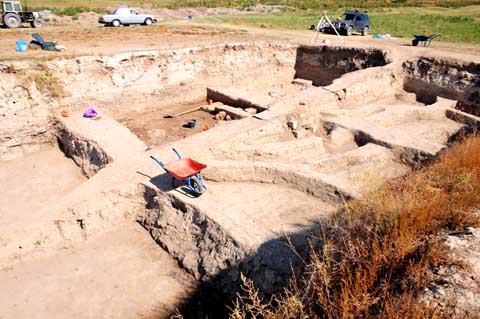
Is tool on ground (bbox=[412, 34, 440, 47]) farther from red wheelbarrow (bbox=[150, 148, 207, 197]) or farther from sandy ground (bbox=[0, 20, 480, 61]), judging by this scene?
red wheelbarrow (bbox=[150, 148, 207, 197])

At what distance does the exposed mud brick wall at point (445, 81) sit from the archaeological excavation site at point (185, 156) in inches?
1.7

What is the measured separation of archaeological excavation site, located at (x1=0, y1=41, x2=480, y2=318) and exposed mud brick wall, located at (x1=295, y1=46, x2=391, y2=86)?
6 cm

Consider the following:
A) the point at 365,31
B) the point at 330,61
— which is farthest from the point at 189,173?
the point at 365,31

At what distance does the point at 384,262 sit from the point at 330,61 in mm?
12913

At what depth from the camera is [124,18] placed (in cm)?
2053

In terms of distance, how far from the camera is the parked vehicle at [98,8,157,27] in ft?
66.2

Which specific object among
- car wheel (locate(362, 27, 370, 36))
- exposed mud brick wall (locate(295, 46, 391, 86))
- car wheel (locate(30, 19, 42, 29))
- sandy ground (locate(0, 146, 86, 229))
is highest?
car wheel (locate(30, 19, 42, 29))

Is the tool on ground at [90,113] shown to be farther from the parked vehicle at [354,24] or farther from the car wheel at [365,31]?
the car wheel at [365,31]

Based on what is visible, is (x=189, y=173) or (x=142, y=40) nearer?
(x=189, y=173)

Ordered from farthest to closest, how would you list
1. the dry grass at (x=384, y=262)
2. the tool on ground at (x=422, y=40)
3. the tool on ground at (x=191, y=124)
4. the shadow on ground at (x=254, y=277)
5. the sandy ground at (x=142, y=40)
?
the tool on ground at (x=422, y=40)
the sandy ground at (x=142, y=40)
the tool on ground at (x=191, y=124)
the shadow on ground at (x=254, y=277)
the dry grass at (x=384, y=262)

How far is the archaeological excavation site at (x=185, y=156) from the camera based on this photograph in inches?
210

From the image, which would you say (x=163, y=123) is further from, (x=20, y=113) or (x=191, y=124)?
(x=20, y=113)

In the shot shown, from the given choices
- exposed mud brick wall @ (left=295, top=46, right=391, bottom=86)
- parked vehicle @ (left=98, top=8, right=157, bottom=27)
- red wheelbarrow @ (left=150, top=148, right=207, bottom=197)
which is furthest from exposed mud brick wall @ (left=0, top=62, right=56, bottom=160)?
parked vehicle @ (left=98, top=8, right=157, bottom=27)

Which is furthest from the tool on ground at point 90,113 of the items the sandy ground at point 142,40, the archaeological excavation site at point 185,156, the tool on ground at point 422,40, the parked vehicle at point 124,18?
the tool on ground at point 422,40
